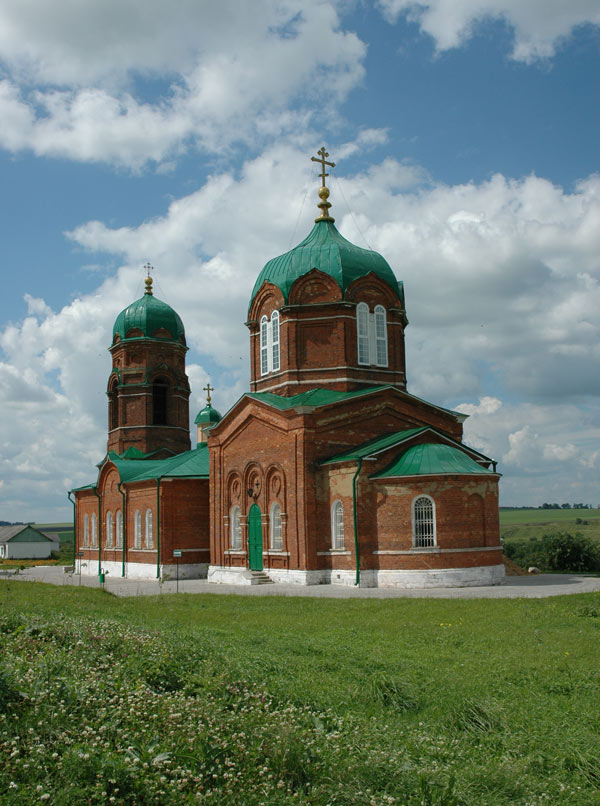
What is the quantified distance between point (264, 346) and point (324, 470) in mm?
6222

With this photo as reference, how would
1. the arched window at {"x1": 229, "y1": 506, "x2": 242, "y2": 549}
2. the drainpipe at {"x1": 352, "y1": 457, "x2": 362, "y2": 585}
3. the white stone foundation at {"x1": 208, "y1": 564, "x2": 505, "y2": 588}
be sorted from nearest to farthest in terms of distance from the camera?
the white stone foundation at {"x1": 208, "y1": 564, "x2": 505, "y2": 588} < the drainpipe at {"x1": 352, "y1": 457, "x2": 362, "y2": 585} < the arched window at {"x1": 229, "y1": 506, "x2": 242, "y2": 549}

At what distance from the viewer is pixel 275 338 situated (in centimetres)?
2627

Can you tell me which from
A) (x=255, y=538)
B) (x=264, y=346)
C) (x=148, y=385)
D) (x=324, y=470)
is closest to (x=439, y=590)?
(x=324, y=470)

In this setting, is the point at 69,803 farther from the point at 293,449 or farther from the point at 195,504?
the point at 195,504

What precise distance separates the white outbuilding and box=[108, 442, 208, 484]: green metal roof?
3567 centimetres

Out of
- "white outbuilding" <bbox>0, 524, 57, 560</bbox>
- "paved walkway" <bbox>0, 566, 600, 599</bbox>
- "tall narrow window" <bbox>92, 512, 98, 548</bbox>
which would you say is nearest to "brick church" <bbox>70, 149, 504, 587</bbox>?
"paved walkway" <bbox>0, 566, 600, 599</bbox>

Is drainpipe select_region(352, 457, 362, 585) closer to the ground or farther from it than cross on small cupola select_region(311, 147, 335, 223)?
closer to the ground

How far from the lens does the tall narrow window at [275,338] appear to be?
26.2 meters

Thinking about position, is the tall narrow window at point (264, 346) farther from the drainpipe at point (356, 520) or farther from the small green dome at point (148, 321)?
the small green dome at point (148, 321)

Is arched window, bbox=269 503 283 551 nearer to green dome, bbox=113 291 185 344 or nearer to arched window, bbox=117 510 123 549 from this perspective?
arched window, bbox=117 510 123 549

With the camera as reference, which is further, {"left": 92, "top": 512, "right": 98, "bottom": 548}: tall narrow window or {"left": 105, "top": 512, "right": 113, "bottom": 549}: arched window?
{"left": 92, "top": 512, "right": 98, "bottom": 548}: tall narrow window

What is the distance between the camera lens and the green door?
24891mm

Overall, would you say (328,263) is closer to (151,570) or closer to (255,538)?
(255,538)

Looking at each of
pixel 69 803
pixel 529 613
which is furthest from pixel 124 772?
pixel 529 613
